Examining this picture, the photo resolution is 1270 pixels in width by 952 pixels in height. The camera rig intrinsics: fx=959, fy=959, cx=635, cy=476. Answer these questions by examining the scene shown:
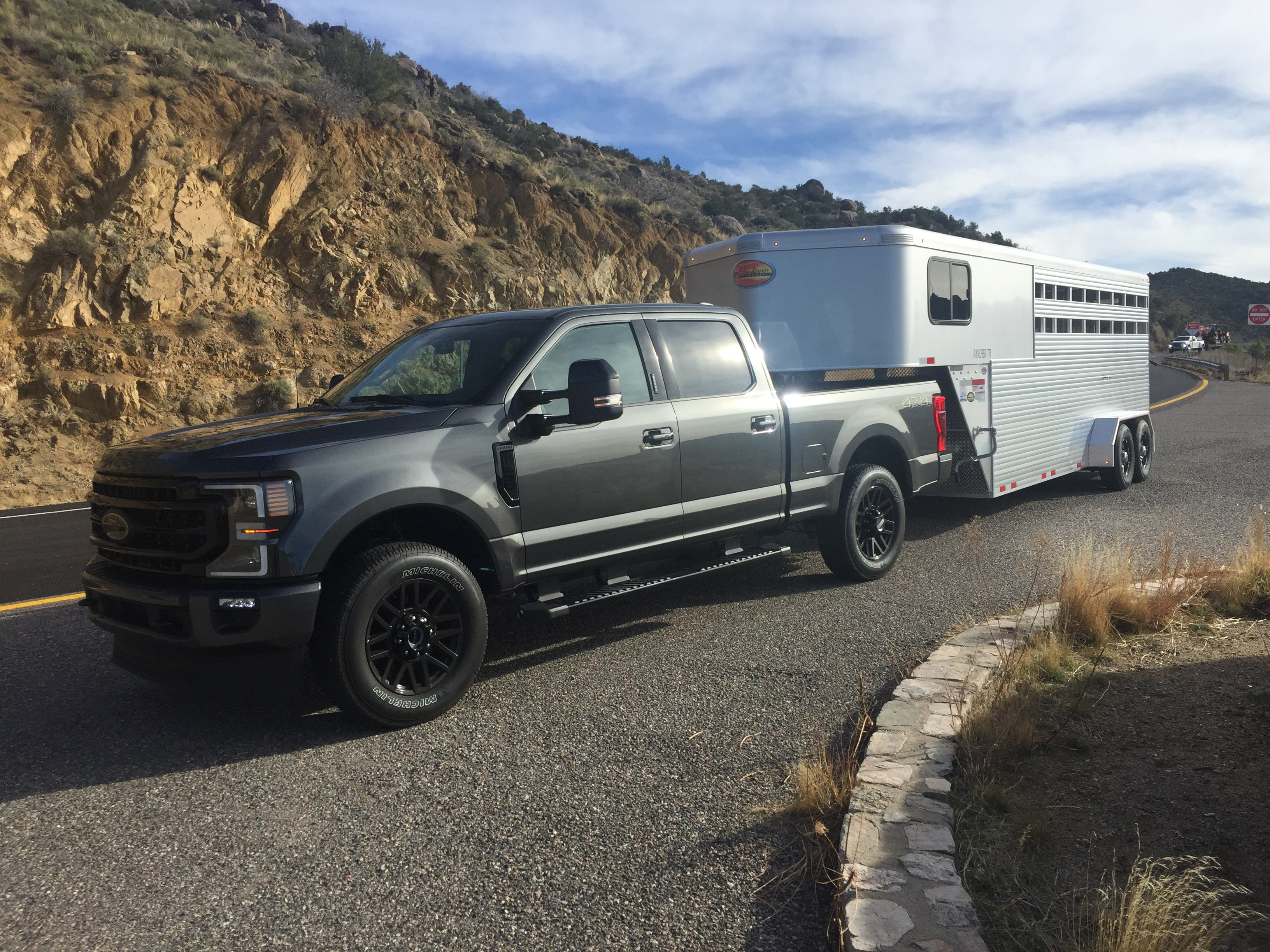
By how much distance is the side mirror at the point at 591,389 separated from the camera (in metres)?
5.04

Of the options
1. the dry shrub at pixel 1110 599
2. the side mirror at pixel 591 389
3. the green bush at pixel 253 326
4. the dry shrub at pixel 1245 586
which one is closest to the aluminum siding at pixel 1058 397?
the dry shrub at pixel 1245 586

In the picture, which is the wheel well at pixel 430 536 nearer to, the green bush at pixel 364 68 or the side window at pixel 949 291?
the side window at pixel 949 291

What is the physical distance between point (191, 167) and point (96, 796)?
71.8ft

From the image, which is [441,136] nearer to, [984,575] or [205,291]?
[205,291]

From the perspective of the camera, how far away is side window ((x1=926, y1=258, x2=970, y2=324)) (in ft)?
29.9

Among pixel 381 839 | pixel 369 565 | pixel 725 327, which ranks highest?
pixel 725 327

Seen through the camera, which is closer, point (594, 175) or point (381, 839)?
point (381, 839)

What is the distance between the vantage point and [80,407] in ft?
60.3

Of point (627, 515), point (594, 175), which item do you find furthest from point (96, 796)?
point (594, 175)

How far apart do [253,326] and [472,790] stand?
65.4ft

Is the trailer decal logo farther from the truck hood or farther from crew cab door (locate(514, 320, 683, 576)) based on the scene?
the truck hood

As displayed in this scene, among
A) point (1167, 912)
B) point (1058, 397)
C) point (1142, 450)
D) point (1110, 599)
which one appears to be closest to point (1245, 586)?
point (1110, 599)

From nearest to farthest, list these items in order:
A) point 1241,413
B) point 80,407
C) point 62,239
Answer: point 80,407 < point 62,239 < point 1241,413

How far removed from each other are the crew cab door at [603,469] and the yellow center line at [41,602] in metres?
4.25
